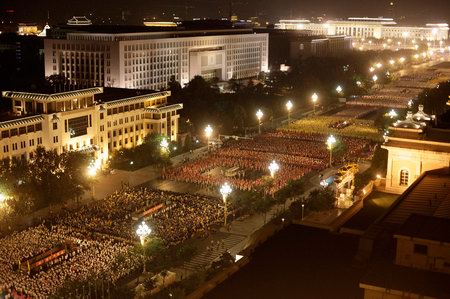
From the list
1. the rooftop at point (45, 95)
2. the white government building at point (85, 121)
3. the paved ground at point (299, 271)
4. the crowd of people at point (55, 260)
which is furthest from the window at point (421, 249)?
the rooftop at point (45, 95)

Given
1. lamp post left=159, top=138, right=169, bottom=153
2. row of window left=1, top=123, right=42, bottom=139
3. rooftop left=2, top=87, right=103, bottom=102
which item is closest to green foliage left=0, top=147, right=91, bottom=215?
row of window left=1, top=123, right=42, bottom=139

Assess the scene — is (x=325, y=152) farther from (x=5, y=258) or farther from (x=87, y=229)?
(x=5, y=258)

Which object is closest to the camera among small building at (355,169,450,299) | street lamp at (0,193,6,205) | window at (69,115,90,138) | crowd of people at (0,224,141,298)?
small building at (355,169,450,299)

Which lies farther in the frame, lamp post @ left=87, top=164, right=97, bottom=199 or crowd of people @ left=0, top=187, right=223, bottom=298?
lamp post @ left=87, top=164, right=97, bottom=199

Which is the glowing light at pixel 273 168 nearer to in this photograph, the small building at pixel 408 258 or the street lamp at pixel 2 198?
the street lamp at pixel 2 198

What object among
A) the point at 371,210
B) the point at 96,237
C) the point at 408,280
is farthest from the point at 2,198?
the point at 408,280

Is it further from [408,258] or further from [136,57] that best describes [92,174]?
[136,57]

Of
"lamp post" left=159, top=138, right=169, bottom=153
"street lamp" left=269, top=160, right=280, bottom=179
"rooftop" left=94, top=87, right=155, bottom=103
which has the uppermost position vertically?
"rooftop" left=94, top=87, right=155, bottom=103

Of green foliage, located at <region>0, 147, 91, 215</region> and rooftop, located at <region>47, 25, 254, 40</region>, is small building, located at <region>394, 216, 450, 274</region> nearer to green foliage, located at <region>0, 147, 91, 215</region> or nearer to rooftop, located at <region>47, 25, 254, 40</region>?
green foliage, located at <region>0, 147, 91, 215</region>
